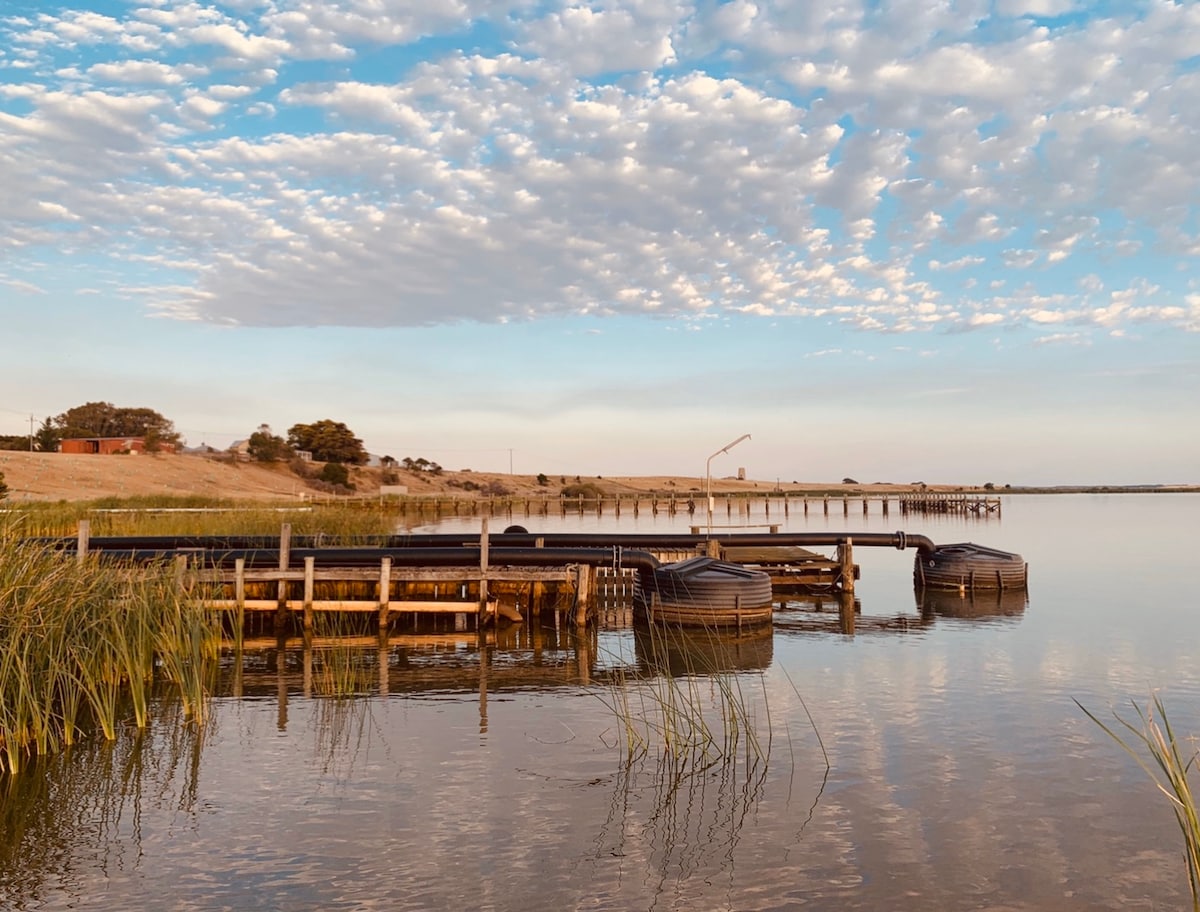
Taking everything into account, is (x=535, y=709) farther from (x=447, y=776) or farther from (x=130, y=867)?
(x=130, y=867)

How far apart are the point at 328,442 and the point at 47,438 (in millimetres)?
34239

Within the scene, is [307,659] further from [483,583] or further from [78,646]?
[78,646]

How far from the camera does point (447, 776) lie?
10641 mm

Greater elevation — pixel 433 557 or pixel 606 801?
pixel 433 557

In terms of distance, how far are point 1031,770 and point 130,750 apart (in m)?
10.9

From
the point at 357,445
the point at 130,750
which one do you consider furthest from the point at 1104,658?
the point at 357,445

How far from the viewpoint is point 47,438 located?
108562 millimetres

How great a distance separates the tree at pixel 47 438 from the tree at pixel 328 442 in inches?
1129

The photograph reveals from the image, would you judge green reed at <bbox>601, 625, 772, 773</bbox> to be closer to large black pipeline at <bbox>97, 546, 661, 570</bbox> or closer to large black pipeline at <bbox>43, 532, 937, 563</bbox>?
large black pipeline at <bbox>97, 546, 661, 570</bbox>

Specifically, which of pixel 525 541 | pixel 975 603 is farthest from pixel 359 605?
pixel 975 603

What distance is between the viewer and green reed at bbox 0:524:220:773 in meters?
10.4

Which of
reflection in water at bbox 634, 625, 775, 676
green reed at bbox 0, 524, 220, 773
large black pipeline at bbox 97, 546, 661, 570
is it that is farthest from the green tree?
green reed at bbox 0, 524, 220, 773

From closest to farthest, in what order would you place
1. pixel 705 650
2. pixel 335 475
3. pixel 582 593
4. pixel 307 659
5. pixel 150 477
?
pixel 307 659, pixel 705 650, pixel 582 593, pixel 150 477, pixel 335 475

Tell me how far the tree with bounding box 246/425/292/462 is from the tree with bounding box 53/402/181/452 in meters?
11.7
